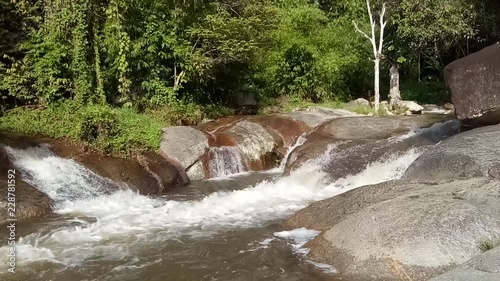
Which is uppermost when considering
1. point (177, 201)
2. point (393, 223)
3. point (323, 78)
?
point (323, 78)

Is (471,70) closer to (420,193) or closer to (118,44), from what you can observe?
(420,193)

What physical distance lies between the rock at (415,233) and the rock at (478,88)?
3.60m

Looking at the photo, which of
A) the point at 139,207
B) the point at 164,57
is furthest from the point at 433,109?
the point at 139,207

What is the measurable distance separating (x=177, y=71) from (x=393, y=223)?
44.1ft

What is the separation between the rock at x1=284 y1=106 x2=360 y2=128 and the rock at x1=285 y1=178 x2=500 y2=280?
31.6 ft

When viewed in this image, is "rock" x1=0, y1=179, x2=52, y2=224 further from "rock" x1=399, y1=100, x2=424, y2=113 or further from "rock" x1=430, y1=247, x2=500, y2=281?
"rock" x1=399, y1=100, x2=424, y2=113

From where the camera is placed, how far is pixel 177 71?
1845 centimetres

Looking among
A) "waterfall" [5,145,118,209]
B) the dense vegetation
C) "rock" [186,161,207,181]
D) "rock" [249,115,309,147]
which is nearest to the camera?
"waterfall" [5,145,118,209]

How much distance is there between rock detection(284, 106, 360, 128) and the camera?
17.2 m

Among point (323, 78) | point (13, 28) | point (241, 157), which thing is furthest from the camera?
point (323, 78)

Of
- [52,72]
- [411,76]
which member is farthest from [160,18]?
[411,76]

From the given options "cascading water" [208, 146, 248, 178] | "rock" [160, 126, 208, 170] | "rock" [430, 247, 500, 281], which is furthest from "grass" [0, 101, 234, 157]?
"rock" [430, 247, 500, 281]

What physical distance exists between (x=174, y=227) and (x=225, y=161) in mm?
5724

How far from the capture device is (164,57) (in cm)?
1753
